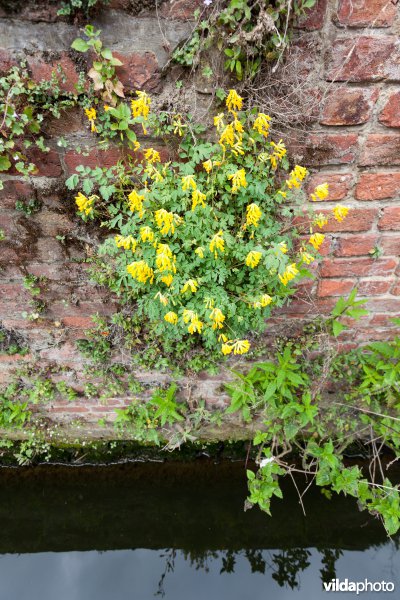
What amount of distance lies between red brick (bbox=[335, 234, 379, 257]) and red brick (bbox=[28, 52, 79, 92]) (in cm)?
115

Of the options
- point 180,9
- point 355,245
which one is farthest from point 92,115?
point 355,245

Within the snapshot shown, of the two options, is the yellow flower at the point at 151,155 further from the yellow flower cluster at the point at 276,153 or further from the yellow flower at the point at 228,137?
the yellow flower cluster at the point at 276,153

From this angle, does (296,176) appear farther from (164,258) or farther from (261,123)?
(164,258)

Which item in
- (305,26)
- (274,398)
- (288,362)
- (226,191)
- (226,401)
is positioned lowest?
(226,401)

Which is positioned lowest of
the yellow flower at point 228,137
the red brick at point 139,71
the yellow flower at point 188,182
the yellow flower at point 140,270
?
the yellow flower at point 140,270

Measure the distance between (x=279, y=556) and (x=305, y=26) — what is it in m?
2.32

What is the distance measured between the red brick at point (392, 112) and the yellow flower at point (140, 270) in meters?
0.95

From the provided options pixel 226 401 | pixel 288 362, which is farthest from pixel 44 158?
pixel 226 401

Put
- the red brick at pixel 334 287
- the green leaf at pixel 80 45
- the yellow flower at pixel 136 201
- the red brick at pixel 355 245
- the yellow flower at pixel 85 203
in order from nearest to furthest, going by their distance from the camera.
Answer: the green leaf at pixel 80 45, the yellow flower at pixel 136 201, the yellow flower at pixel 85 203, the red brick at pixel 355 245, the red brick at pixel 334 287

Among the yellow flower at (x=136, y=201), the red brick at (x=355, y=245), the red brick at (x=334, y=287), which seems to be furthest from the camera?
the red brick at (x=334, y=287)

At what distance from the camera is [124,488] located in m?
2.39

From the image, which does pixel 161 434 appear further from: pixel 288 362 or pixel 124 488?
pixel 288 362

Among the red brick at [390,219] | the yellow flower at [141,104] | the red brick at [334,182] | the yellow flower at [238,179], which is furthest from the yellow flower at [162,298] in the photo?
the red brick at [390,219]

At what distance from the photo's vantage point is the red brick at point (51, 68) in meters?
1.25
